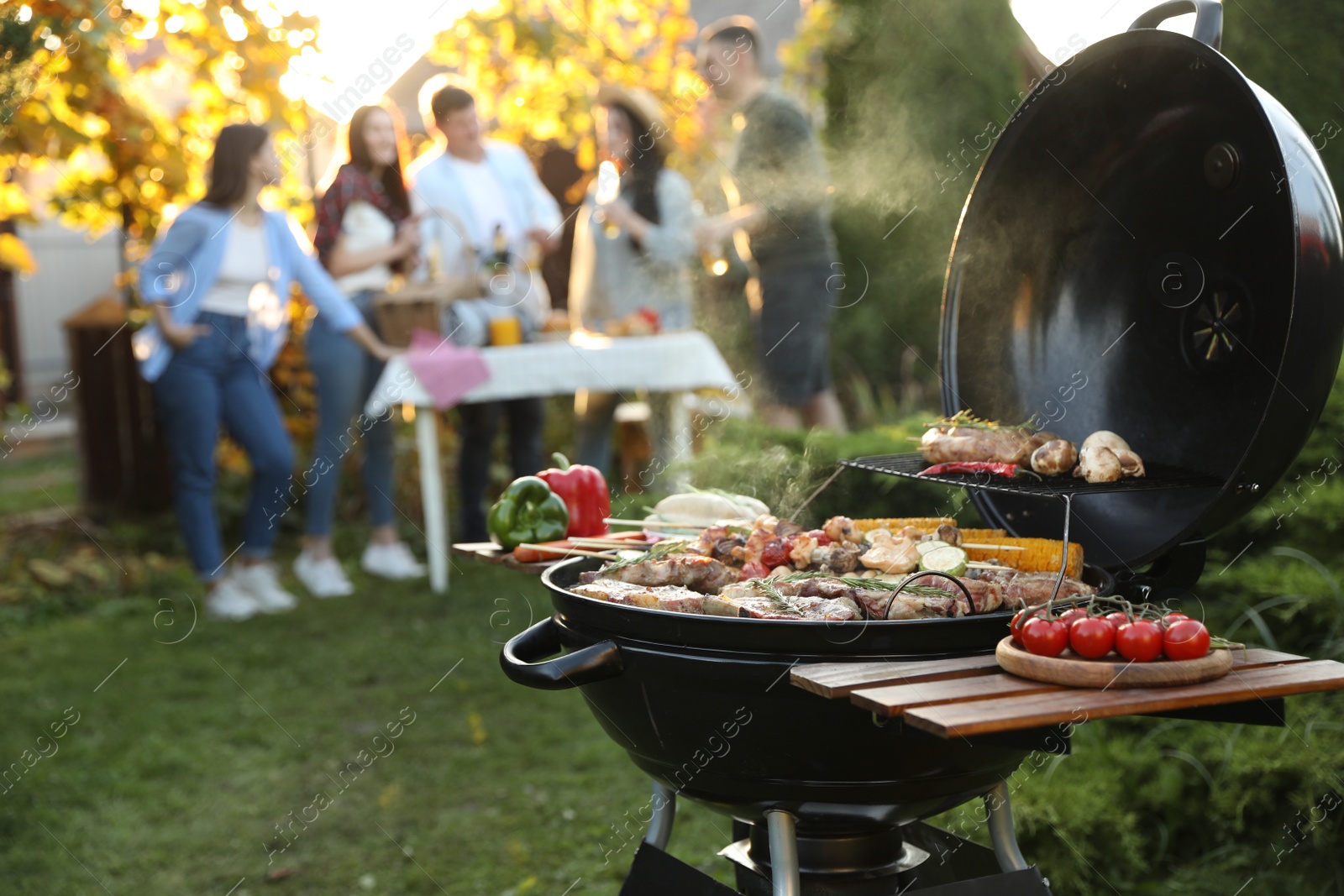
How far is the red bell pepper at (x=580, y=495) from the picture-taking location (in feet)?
9.76

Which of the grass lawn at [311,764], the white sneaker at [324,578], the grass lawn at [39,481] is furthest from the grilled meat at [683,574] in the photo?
the grass lawn at [39,481]

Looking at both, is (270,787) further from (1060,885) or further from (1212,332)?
(1212,332)

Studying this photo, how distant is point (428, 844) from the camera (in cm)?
376

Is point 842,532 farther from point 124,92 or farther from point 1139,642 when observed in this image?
point 124,92

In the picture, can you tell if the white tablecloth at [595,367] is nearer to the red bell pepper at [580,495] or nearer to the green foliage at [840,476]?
the green foliage at [840,476]

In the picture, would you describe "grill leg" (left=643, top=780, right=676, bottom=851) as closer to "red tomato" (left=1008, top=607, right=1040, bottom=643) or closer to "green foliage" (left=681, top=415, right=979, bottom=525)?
"red tomato" (left=1008, top=607, right=1040, bottom=643)

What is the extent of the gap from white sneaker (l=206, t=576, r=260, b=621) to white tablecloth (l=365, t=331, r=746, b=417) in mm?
1202

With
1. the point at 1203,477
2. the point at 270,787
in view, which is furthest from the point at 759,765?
the point at 270,787

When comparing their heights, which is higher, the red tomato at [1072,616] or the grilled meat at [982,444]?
the grilled meat at [982,444]

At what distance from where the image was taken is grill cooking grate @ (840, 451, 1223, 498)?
183 cm

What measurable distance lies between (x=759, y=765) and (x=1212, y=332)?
→ 1081 millimetres

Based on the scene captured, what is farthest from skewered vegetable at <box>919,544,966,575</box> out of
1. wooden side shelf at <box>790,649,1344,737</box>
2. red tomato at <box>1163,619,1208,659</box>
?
red tomato at <box>1163,619,1208,659</box>

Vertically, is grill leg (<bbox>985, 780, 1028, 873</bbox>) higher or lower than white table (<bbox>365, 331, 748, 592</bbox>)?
higher

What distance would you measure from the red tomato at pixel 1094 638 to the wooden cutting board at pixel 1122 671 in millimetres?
11
